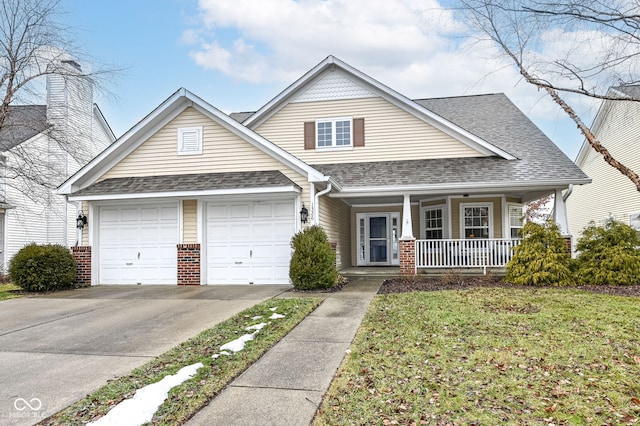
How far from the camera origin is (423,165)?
13797 millimetres

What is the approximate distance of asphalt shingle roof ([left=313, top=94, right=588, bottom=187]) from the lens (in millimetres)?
12266

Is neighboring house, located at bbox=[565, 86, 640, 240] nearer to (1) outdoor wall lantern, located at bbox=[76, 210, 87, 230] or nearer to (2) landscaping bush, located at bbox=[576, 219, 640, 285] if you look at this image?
(2) landscaping bush, located at bbox=[576, 219, 640, 285]

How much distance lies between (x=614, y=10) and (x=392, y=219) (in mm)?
9265

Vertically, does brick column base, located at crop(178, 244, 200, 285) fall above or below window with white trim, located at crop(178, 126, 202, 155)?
below

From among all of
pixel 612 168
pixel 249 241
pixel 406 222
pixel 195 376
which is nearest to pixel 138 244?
pixel 249 241

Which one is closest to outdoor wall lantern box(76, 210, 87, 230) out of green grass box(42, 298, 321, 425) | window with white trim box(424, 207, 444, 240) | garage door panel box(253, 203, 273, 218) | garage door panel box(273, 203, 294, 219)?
garage door panel box(253, 203, 273, 218)

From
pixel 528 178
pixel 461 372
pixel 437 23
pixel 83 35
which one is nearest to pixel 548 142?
pixel 528 178

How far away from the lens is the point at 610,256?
1054 cm

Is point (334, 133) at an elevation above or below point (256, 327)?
above

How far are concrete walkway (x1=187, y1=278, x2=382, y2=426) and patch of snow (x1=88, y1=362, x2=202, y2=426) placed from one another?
0.42 meters

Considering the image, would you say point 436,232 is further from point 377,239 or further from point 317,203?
point 317,203

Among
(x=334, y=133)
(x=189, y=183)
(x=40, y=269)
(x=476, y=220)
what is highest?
(x=334, y=133)

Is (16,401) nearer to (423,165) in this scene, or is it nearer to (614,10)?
(423,165)

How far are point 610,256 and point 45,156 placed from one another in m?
19.8
